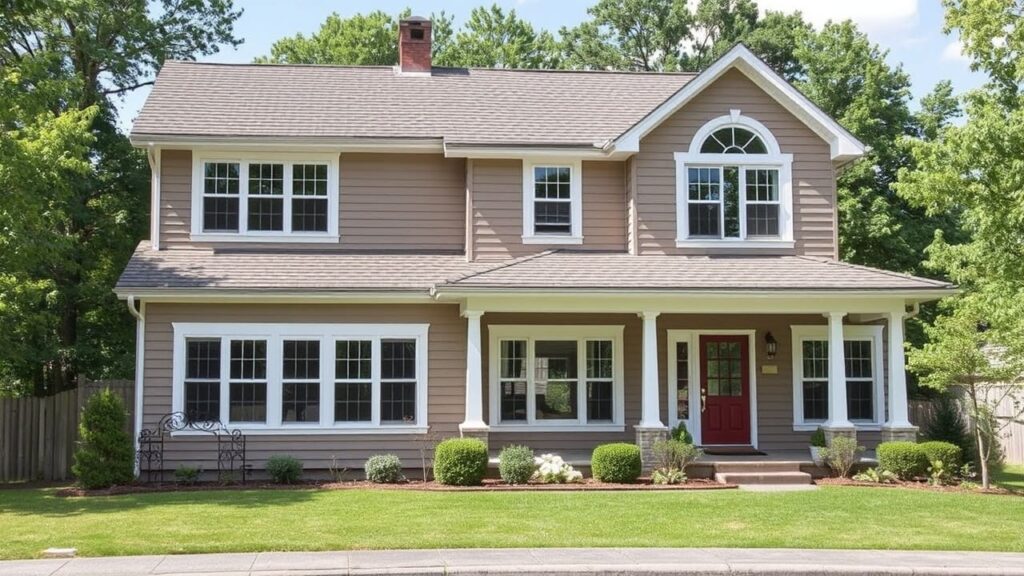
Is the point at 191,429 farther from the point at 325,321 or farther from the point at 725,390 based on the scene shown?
the point at 725,390

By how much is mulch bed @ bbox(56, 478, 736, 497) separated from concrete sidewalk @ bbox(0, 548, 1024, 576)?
531 centimetres

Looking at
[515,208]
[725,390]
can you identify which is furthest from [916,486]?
[515,208]


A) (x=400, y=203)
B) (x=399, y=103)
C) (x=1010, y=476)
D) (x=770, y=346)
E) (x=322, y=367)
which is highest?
(x=399, y=103)

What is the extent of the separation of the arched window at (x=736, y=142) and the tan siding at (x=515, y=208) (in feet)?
6.05

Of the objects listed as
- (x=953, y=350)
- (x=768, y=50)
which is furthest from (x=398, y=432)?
(x=768, y=50)

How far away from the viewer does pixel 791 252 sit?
19.6 m

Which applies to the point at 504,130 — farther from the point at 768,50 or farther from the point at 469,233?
the point at 768,50

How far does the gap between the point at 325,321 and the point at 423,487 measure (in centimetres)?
370

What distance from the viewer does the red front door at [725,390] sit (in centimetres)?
1961

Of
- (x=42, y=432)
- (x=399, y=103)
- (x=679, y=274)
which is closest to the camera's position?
(x=679, y=274)

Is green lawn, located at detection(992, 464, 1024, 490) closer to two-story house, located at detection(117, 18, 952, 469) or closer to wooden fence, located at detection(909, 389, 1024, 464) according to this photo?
wooden fence, located at detection(909, 389, 1024, 464)

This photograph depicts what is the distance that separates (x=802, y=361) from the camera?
19.8m

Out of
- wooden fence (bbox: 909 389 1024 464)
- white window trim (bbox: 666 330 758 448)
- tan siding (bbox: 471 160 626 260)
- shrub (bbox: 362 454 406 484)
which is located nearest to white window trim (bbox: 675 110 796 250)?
tan siding (bbox: 471 160 626 260)

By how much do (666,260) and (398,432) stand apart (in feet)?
19.2
